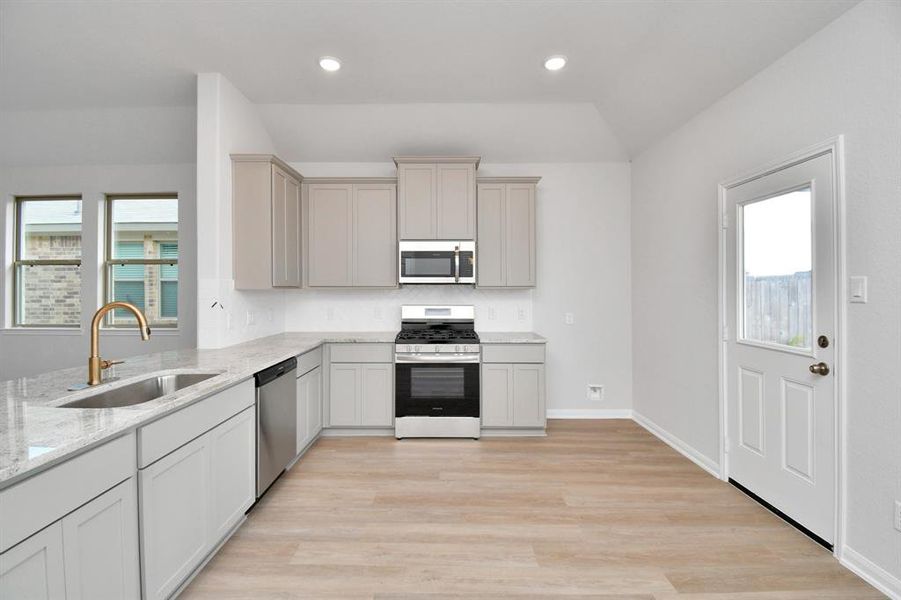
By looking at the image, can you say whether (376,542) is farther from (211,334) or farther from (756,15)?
(756,15)

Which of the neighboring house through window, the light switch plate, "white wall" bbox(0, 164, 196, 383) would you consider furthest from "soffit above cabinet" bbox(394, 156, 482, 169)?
the neighboring house through window

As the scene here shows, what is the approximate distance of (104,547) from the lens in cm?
A: 137

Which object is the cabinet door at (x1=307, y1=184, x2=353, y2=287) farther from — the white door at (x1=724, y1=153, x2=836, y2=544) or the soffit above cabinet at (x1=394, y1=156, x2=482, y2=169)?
the white door at (x1=724, y1=153, x2=836, y2=544)

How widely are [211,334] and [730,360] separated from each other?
3996mm

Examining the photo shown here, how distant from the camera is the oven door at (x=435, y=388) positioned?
A: 3.79 m

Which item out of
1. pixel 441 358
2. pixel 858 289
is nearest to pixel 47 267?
pixel 441 358

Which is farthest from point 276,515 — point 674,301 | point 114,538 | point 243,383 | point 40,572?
point 674,301

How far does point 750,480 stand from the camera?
270cm

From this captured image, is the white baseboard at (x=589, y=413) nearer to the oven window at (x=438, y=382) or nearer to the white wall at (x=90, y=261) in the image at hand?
the oven window at (x=438, y=382)

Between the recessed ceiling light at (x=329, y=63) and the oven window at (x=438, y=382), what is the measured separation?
2691 mm

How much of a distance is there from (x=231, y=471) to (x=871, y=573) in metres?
3.31

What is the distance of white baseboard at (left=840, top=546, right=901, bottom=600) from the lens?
180 cm

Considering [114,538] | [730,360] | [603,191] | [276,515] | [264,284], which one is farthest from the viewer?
[603,191]

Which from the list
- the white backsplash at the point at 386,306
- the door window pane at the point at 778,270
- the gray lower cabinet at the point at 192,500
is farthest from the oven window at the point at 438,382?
the door window pane at the point at 778,270
